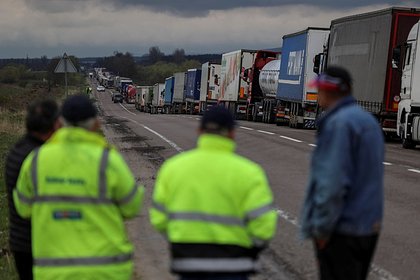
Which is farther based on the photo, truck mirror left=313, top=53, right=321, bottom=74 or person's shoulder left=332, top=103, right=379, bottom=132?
truck mirror left=313, top=53, right=321, bottom=74

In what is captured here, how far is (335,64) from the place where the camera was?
2692cm

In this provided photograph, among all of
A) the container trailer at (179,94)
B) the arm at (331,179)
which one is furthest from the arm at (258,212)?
the container trailer at (179,94)

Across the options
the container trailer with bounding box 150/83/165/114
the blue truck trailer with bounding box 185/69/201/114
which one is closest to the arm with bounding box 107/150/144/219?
the blue truck trailer with bounding box 185/69/201/114

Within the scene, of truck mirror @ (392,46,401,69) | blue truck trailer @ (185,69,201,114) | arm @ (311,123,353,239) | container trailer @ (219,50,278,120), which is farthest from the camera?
blue truck trailer @ (185,69,201,114)

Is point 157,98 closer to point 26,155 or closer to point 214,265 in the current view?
point 26,155

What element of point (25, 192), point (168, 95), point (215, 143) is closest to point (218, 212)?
point (215, 143)

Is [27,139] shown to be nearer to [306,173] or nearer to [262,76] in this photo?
[306,173]

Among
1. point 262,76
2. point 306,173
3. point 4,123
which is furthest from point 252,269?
point 262,76

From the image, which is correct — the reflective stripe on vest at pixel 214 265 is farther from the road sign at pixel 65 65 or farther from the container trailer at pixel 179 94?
the container trailer at pixel 179 94

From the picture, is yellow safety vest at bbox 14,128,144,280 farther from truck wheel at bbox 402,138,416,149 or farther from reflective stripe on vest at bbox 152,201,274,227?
truck wheel at bbox 402,138,416,149

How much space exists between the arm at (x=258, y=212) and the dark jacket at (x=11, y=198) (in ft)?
5.76

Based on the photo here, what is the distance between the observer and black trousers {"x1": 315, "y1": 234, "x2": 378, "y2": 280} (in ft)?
14.6

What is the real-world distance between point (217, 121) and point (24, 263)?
1.92m

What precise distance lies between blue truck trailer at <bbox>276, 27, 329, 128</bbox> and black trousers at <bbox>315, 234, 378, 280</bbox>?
26014 millimetres
